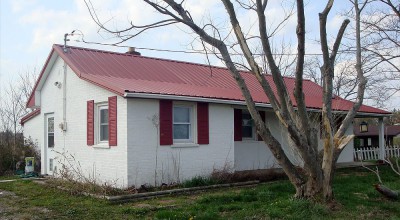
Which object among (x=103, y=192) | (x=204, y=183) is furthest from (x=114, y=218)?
(x=204, y=183)

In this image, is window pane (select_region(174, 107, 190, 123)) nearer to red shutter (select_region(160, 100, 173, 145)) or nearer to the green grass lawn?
red shutter (select_region(160, 100, 173, 145))

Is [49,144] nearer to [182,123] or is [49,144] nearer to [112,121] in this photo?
[112,121]

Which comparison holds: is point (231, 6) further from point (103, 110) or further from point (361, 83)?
point (103, 110)

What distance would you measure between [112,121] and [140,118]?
0.89m

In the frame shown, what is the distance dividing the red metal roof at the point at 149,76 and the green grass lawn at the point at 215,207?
10.8 feet

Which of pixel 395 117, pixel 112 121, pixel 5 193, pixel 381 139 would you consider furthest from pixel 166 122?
pixel 395 117

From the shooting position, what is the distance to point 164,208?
9219 mm

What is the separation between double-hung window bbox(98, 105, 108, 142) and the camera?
43.9 feet

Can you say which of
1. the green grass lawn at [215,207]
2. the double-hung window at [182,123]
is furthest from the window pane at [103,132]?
the green grass lawn at [215,207]

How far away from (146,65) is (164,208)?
8.06 meters

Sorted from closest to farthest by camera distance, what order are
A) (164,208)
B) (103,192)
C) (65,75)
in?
(164,208) → (103,192) → (65,75)

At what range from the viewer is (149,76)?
1510 centimetres

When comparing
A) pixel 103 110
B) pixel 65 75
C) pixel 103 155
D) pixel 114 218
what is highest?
pixel 65 75

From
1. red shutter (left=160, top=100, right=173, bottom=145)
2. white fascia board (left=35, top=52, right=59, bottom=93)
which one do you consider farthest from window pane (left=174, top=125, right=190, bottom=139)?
white fascia board (left=35, top=52, right=59, bottom=93)
